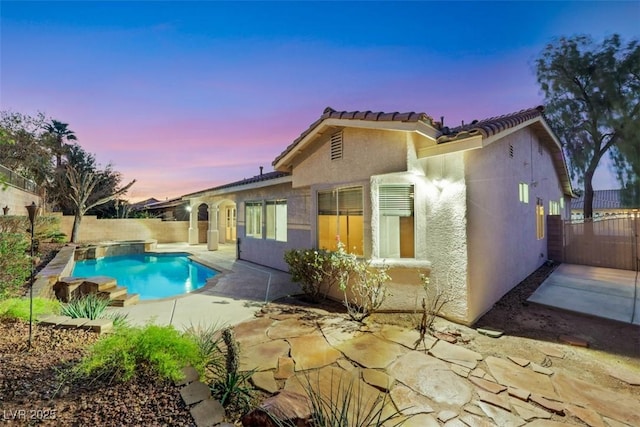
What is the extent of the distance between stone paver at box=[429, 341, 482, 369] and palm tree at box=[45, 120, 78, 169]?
38809 mm

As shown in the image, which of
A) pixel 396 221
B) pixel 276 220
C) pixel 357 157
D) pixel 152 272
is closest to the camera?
pixel 396 221

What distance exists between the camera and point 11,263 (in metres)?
6.53

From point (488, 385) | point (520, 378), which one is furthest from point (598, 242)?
point (488, 385)

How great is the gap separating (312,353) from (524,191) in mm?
11579

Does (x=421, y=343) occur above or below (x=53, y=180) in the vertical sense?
below

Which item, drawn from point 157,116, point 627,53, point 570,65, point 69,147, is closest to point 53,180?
point 69,147

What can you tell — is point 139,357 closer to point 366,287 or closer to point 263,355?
point 263,355

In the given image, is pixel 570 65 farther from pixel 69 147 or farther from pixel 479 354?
pixel 69 147

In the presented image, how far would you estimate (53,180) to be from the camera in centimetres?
2802

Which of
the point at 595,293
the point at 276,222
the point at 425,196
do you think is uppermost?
the point at 425,196

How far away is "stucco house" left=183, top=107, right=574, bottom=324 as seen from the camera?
7473mm

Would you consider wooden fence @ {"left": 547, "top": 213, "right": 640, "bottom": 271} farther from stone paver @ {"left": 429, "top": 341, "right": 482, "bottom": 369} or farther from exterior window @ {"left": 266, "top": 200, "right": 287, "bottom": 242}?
exterior window @ {"left": 266, "top": 200, "right": 287, "bottom": 242}

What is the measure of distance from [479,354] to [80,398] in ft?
23.1

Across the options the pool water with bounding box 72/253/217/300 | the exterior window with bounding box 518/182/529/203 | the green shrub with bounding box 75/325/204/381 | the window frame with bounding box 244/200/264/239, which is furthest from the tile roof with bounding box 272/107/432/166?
the pool water with bounding box 72/253/217/300
